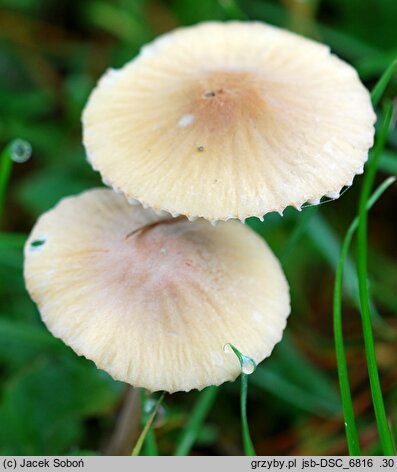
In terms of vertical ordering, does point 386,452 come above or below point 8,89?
above

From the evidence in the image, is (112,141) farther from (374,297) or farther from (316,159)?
(374,297)

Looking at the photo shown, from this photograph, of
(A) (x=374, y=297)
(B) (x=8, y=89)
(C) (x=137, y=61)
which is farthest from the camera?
(B) (x=8, y=89)

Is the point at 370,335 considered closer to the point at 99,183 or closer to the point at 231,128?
the point at 231,128

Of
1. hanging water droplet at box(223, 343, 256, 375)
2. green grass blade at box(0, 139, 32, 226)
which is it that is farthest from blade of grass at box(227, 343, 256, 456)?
green grass blade at box(0, 139, 32, 226)

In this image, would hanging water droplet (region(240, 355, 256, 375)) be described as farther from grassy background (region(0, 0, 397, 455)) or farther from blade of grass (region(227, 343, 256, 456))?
grassy background (region(0, 0, 397, 455))

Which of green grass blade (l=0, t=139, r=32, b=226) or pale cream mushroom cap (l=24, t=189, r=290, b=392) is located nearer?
pale cream mushroom cap (l=24, t=189, r=290, b=392)

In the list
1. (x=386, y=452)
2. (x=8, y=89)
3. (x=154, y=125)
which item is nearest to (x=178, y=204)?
(x=154, y=125)

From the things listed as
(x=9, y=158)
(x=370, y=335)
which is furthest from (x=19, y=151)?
(x=370, y=335)
